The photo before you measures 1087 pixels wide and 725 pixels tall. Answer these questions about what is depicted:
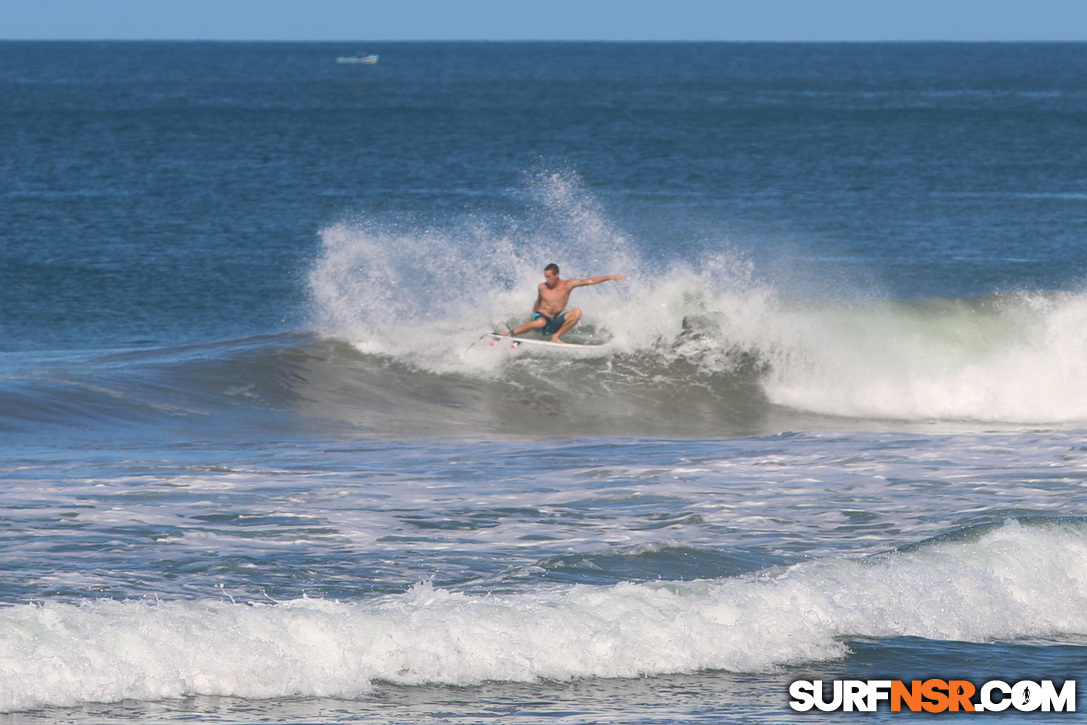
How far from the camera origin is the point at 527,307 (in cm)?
1947

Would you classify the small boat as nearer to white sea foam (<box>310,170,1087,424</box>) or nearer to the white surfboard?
white sea foam (<box>310,170,1087,424</box>)

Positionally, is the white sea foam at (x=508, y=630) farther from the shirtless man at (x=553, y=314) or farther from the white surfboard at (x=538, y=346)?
the shirtless man at (x=553, y=314)

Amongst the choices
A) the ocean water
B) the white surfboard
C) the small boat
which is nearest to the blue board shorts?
the white surfboard

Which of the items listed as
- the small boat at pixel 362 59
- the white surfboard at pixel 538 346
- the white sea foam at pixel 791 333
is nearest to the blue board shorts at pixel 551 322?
the white surfboard at pixel 538 346

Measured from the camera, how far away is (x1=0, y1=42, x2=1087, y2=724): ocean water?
22.4 ft

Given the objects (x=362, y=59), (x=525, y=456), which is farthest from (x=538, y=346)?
(x=362, y=59)

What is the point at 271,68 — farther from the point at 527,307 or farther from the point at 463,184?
the point at 527,307

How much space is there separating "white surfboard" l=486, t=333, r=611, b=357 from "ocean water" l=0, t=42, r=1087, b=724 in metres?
0.13

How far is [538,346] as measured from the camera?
17.8 metres

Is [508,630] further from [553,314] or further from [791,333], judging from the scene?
[791,333]

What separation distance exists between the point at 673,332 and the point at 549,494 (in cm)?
866

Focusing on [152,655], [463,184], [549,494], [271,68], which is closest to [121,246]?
[463,184]

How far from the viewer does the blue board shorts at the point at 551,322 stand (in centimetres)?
1792

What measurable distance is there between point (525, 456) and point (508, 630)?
522cm
